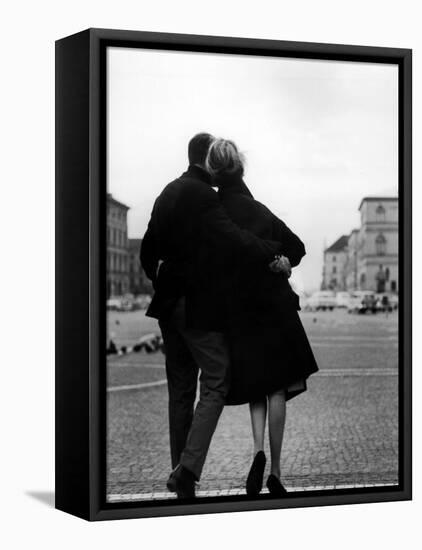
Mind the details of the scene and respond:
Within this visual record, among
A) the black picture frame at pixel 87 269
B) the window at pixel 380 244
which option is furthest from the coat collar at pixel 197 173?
the window at pixel 380 244

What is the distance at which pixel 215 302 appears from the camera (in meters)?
12.9

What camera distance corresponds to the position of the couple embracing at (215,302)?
12867 mm

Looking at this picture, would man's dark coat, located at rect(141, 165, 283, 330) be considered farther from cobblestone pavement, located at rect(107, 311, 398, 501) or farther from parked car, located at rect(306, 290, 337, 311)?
parked car, located at rect(306, 290, 337, 311)

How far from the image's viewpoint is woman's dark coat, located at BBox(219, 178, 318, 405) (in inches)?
512

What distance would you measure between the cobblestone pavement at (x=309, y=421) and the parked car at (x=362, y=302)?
0.24 ft

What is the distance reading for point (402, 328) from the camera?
13828 millimetres

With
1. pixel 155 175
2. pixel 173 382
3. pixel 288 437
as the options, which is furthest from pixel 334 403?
pixel 155 175

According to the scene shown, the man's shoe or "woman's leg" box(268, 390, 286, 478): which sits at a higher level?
"woman's leg" box(268, 390, 286, 478)

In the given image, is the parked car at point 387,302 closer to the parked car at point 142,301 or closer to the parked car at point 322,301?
the parked car at point 322,301

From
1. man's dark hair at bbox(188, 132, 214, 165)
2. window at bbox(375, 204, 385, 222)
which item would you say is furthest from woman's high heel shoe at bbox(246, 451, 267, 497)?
man's dark hair at bbox(188, 132, 214, 165)

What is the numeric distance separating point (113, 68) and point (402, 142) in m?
2.46

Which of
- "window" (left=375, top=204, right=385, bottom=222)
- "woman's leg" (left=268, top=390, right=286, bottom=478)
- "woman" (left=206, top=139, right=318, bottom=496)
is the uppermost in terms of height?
"window" (left=375, top=204, right=385, bottom=222)

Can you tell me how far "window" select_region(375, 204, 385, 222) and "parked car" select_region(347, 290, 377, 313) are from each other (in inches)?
22.1

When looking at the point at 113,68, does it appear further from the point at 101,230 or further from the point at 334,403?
the point at 334,403
